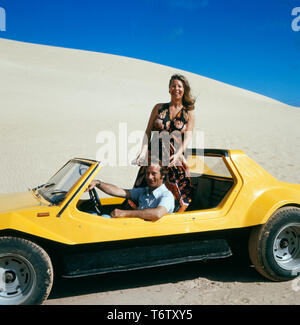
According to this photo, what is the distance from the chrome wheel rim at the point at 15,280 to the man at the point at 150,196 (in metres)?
0.91

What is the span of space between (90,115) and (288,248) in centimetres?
2184

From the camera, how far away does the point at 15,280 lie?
9.83 feet

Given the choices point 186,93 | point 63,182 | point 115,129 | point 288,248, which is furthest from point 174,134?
point 115,129

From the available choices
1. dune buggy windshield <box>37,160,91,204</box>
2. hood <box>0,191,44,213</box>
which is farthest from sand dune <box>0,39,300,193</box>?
dune buggy windshield <box>37,160,91,204</box>

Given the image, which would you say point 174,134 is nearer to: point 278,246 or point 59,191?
point 59,191

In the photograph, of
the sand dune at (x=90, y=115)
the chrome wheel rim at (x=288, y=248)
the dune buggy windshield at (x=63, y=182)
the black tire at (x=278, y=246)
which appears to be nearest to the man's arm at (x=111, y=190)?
the dune buggy windshield at (x=63, y=182)

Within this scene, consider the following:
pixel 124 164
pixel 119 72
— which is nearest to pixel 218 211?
pixel 124 164

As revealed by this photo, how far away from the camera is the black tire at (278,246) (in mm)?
3588

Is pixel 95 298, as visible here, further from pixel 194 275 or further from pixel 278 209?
pixel 278 209

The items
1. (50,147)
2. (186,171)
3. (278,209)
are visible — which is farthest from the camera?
(50,147)

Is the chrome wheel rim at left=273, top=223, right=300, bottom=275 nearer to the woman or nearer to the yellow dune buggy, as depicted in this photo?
the yellow dune buggy

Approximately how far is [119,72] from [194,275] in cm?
4576

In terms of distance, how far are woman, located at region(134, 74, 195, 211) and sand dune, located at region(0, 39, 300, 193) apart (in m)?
6.90

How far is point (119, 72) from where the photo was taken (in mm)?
47219
